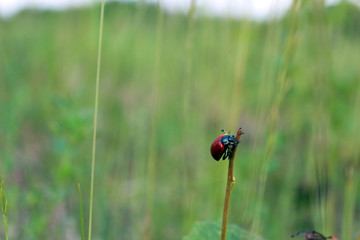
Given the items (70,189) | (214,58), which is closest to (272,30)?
(214,58)

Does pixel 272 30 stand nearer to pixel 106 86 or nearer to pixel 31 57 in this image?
pixel 106 86

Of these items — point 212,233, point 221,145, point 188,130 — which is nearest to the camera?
point 221,145

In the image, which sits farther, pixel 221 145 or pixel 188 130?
pixel 188 130

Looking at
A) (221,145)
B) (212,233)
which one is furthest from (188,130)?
(221,145)

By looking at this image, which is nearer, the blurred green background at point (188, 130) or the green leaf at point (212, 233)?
the green leaf at point (212, 233)

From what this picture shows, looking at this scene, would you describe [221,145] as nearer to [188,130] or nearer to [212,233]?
[212,233]
